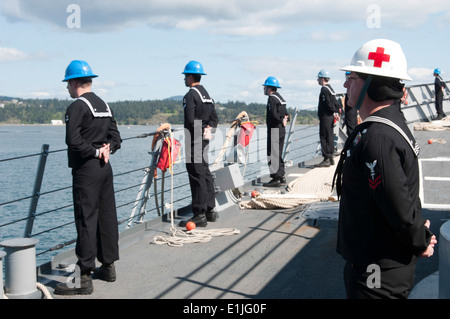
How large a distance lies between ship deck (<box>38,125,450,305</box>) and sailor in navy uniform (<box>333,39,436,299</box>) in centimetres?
191

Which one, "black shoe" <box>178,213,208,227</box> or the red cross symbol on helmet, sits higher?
the red cross symbol on helmet

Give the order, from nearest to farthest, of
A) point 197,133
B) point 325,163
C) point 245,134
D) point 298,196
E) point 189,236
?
point 189,236, point 197,133, point 298,196, point 245,134, point 325,163

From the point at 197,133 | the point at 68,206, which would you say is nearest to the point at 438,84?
the point at 197,133

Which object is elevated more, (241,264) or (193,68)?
(193,68)

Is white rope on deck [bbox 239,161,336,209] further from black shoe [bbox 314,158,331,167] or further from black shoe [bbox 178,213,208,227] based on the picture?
black shoe [bbox 314,158,331,167]

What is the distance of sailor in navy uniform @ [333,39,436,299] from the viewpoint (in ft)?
6.44

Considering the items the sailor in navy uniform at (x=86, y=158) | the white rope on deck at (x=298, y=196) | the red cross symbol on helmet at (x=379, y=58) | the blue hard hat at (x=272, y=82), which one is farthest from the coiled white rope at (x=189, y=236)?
the blue hard hat at (x=272, y=82)

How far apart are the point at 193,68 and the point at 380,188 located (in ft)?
14.4

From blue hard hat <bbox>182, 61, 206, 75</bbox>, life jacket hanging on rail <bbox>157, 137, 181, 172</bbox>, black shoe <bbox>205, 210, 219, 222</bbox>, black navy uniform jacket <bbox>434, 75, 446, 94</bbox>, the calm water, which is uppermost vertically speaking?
black navy uniform jacket <bbox>434, 75, 446, 94</bbox>

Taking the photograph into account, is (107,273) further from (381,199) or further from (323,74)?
(323,74)

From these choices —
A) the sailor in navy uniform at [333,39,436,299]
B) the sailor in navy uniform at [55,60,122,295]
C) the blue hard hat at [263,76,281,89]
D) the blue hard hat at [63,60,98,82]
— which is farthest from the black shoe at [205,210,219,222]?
the sailor in navy uniform at [333,39,436,299]

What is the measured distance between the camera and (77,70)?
4.08 metres

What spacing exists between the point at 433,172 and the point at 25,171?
31.0 meters
